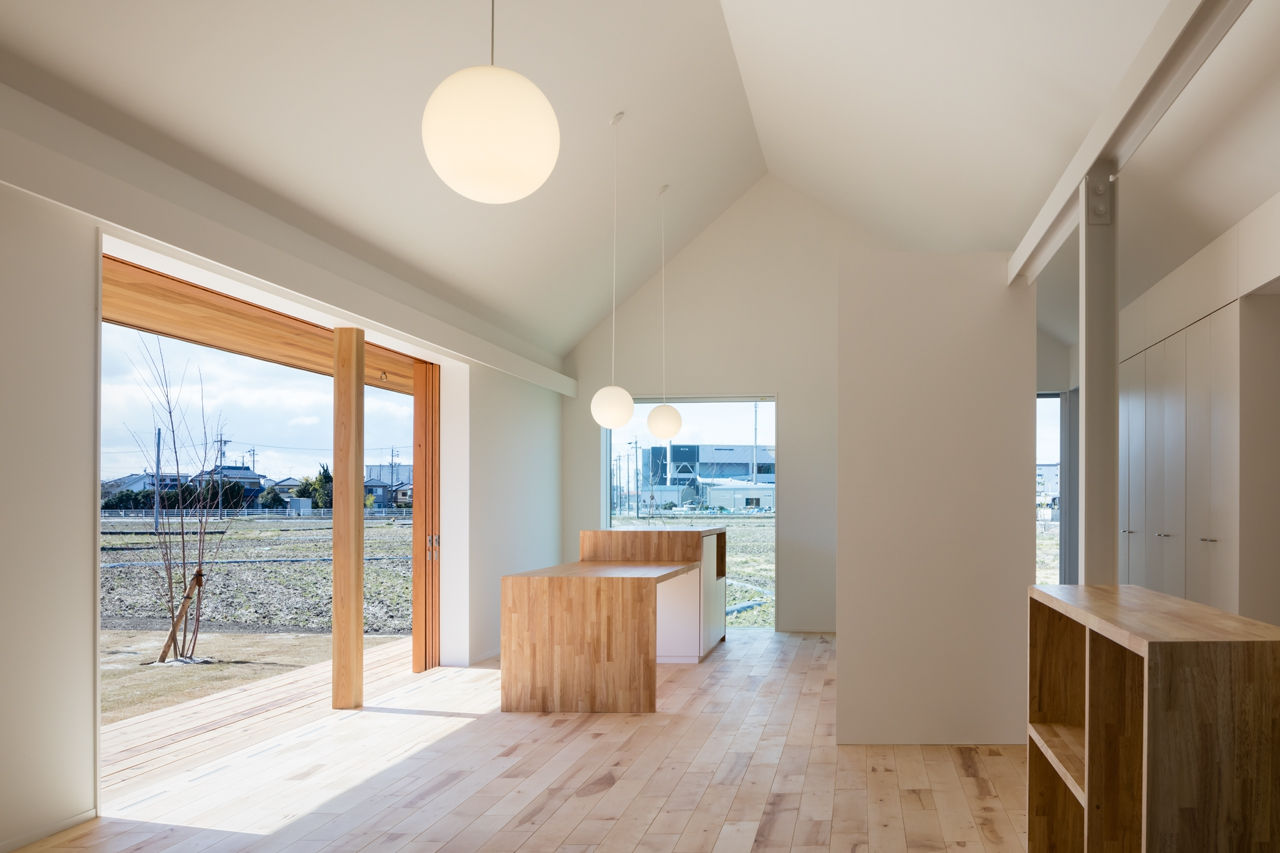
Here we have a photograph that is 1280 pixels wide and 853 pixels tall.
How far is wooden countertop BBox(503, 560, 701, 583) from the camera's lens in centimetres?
543

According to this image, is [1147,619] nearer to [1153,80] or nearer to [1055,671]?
[1055,671]

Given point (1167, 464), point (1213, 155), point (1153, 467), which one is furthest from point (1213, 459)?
point (1213, 155)

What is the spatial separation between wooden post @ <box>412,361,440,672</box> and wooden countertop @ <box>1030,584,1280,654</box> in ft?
15.8

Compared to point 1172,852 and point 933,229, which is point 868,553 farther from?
point 933,229

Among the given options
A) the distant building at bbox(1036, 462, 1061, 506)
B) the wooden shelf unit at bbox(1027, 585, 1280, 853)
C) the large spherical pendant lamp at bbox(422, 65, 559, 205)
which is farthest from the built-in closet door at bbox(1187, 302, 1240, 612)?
the distant building at bbox(1036, 462, 1061, 506)

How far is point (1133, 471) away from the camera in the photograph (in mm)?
6250

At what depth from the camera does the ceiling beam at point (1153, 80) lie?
212 cm

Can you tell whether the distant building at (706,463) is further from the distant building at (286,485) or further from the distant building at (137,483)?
the distant building at (137,483)

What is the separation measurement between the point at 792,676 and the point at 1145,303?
311 cm

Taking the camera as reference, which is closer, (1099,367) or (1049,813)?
(1049,813)

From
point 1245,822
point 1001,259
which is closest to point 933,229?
point 1001,259

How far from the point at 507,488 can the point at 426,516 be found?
978 mm

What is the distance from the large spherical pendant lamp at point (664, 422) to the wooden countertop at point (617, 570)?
46.1 inches

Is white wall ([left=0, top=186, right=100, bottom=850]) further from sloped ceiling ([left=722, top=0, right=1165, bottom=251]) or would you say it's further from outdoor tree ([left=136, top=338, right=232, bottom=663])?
sloped ceiling ([left=722, top=0, right=1165, bottom=251])
